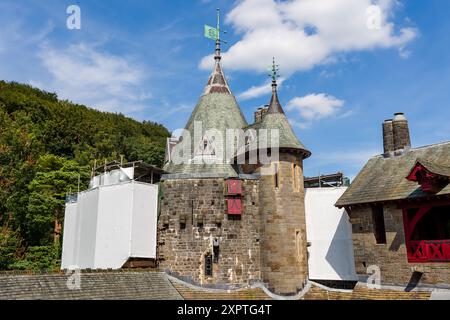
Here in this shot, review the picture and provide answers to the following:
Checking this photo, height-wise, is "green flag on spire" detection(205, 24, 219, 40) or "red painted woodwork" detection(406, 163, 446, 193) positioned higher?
"green flag on spire" detection(205, 24, 219, 40)

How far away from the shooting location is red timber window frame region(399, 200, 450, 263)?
723 inches

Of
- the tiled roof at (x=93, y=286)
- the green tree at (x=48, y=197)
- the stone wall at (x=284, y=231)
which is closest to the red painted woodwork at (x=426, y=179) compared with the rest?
the stone wall at (x=284, y=231)

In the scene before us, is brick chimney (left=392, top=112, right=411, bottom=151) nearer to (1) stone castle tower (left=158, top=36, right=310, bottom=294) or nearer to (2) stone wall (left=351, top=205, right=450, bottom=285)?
(2) stone wall (left=351, top=205, right=450, bottom=285)

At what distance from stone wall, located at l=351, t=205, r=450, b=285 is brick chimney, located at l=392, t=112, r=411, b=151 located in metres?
4.70

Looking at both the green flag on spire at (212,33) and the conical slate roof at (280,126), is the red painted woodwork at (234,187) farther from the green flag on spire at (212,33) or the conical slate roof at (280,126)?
the green flag on spire at (212,33)

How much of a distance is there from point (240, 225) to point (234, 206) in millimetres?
1150

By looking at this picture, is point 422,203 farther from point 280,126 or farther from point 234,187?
point 234,187

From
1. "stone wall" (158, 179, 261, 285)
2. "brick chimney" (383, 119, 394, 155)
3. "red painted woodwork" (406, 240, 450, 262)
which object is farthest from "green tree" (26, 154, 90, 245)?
"red painted woodwork" (406, 240, 450, 262)

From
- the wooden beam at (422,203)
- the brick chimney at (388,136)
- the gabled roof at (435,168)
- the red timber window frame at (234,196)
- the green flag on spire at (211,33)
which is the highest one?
the green flag on spire at (211,33)

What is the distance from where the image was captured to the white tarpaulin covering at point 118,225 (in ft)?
74.5

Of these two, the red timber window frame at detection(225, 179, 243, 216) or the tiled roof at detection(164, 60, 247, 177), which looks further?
the tiled roof at detection(164, 60, 247, 177)

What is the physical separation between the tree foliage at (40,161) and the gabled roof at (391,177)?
749 inches
